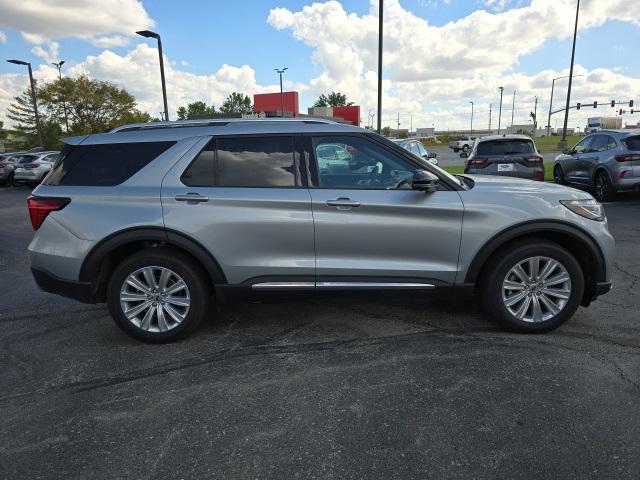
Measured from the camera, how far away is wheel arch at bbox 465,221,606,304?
3895mm

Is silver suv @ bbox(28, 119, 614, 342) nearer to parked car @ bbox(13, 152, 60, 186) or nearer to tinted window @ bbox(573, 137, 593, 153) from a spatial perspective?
tinted window @ bbox(573, 137, 593, 153)

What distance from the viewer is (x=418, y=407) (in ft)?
9.91

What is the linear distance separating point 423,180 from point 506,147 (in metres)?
8.34

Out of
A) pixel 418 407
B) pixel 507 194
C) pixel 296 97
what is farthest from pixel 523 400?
pixel 296 97

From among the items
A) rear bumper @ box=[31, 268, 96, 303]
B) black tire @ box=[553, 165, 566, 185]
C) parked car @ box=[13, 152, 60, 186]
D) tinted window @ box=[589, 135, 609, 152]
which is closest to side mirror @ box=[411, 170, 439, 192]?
rear bumper @ box=[31, 268, 96, 303]

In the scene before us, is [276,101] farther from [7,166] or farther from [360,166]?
[360,166]

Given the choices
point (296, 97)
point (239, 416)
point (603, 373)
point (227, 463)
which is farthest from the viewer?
point (296, 97)

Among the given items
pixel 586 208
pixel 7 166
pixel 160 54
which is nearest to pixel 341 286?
pixel 586 208

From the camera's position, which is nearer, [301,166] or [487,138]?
[301,166]

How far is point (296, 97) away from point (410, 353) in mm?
59672

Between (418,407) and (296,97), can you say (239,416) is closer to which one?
(418,407)

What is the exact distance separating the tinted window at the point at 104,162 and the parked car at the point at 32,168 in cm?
1850

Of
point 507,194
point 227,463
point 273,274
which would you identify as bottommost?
point 227,463

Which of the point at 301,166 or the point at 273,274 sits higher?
the point at 301,166
